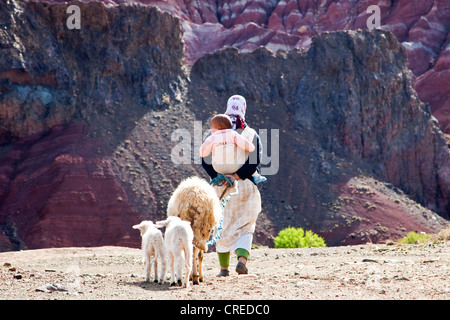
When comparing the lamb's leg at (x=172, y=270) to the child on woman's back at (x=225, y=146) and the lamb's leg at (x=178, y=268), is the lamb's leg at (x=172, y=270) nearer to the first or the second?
the lamb's leg at (x=178, y=268)

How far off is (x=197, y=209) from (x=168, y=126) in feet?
117


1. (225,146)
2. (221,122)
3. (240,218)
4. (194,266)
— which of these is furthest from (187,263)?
(221,122)

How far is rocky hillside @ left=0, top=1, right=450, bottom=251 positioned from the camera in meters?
38.4

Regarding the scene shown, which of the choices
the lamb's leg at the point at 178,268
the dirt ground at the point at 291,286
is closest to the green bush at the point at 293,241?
the dirt ground at the point at 291,286

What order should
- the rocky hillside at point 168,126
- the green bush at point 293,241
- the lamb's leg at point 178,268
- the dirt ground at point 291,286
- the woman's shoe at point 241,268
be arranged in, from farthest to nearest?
1. the rocky hillside at point 168,126
2. the green bush at point 293,241
3. the woman's shoe at point 241,268
4. the lamb's leg at point 178,268
5. the dirt ground at point 291,286

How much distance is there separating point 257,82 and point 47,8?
1691 cm

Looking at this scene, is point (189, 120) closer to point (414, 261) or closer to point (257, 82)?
point (257, 82)

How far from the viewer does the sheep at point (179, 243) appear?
793cm

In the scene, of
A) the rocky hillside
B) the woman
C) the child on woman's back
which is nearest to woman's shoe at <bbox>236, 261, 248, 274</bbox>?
the woman

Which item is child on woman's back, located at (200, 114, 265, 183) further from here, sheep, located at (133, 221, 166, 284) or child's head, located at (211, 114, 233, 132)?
sheep, located at (133, 221, 166, 284)

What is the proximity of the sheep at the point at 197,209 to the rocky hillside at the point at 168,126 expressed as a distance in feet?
90.5

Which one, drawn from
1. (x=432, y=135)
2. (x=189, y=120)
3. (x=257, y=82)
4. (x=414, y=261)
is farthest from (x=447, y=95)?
(x=414, y=261)

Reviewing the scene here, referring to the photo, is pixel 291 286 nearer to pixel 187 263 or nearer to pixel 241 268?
pixel 187 263

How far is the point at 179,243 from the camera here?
313 inches
